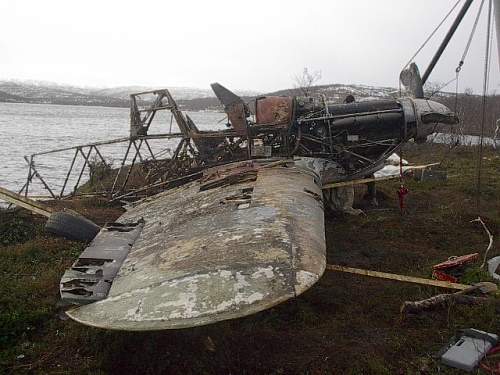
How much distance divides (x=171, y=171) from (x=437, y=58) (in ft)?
29.6

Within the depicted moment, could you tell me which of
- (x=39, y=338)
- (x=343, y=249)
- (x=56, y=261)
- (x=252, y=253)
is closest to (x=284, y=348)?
(x=252, y=253)

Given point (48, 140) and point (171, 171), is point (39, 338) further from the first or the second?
point (48, 140)

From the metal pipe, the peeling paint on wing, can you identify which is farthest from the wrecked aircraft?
the metal pipe

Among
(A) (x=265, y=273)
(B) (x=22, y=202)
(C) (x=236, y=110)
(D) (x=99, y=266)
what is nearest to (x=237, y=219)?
(A) (x=265, y=273)

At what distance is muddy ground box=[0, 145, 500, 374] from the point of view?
14.8 ft

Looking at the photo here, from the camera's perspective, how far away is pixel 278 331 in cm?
520

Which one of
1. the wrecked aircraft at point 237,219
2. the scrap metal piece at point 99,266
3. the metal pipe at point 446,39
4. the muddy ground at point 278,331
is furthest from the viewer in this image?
the metal pipe at point 446,39

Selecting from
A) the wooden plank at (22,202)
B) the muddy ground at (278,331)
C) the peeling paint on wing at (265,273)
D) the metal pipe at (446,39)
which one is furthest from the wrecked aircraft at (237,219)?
the metal pipe at (446,39)

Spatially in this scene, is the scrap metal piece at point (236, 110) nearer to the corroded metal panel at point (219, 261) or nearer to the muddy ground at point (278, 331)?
the corroded metal panel at point (219, 261)

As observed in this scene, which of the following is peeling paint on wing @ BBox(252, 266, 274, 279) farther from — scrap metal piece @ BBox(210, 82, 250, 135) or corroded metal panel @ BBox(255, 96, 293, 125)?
corroded metal panel @ BBox(255, 96, 293, 125)

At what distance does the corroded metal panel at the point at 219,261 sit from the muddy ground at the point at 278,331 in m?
1.00

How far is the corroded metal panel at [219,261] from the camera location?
3.51 m

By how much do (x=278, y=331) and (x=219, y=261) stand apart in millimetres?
1573

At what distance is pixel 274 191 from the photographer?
247 inches
